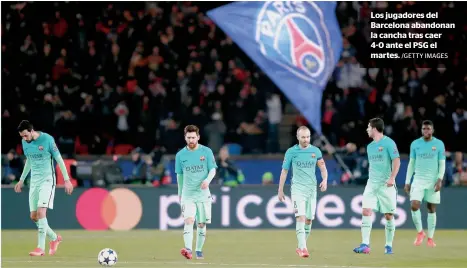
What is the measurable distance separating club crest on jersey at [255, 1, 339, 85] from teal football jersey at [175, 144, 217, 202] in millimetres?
6503

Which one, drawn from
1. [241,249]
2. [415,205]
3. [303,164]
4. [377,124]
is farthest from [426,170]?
[303,164]

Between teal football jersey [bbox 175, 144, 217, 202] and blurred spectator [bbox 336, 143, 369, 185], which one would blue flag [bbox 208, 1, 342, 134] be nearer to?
blurred spectator [bbox 336, 143, 369, 185]

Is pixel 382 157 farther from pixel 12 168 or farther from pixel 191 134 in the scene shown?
pixel 12 168

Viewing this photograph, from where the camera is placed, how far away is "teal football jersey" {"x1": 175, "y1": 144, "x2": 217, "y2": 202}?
1688cm

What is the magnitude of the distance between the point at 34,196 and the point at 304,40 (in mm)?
7729

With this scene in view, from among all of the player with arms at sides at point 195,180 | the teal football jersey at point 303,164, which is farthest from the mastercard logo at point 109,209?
the teal football jersey at point 303,164

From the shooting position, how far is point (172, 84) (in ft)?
93.3

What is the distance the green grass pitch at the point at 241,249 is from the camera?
16.2 m

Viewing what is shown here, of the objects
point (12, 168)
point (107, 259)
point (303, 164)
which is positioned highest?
point (303, 164)

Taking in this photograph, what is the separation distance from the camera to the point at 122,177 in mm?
25375

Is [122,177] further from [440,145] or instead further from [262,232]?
[440,145]

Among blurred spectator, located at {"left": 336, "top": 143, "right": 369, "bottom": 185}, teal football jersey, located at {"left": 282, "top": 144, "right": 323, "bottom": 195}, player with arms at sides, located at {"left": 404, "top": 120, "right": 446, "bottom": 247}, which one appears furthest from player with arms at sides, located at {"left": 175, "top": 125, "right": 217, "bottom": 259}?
blurred spectator, located at {"left": 336, "top": 143, "right": 369, "bottom": 185}

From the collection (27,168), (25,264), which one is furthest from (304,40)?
(25,264)

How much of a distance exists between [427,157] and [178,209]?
6982 millimetres
